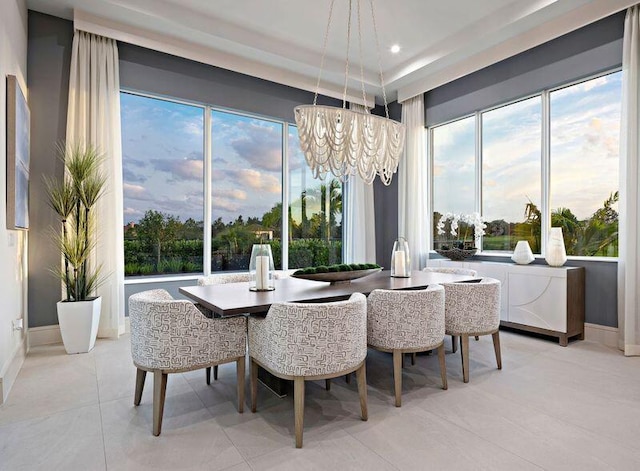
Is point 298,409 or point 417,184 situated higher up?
point 417,184

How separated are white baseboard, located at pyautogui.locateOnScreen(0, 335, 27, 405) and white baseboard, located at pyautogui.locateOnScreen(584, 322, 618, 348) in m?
4.86

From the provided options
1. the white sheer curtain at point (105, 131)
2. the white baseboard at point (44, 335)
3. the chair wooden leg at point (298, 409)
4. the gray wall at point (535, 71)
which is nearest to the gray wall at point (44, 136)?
the white baseboard at point (44, 335)

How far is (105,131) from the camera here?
3887 mm

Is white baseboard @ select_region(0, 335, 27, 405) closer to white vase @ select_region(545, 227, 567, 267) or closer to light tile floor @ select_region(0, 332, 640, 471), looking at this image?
light tile floor @ select_region(0, 332, 640, 471)

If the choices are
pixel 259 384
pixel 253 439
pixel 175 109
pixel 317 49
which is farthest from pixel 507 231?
pixel 175 109

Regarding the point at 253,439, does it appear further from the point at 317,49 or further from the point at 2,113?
the point at 317,49

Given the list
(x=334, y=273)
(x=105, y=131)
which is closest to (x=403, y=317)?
(x=334, y=273)

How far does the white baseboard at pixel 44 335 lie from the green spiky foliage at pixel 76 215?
41cm

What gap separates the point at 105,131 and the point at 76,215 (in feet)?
3.08

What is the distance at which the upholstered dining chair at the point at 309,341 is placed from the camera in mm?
1919

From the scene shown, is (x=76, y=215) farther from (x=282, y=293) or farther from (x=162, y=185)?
(x=282, y=293)

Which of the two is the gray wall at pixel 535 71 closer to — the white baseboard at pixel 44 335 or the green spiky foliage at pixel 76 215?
the green spiky foliage at pixel 76 215

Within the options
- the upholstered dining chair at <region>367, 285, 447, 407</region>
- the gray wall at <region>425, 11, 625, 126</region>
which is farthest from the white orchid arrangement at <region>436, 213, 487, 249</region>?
the upholstered dining chair at <region>367, 285, 447, 407</region>

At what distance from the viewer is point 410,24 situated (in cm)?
407
